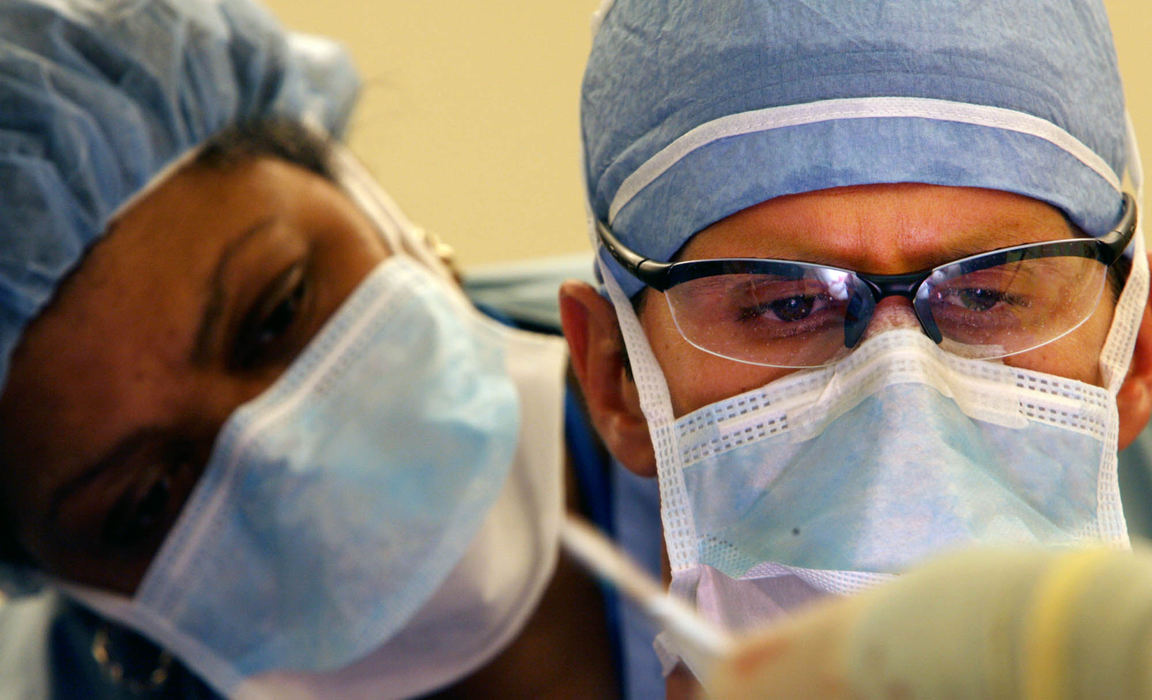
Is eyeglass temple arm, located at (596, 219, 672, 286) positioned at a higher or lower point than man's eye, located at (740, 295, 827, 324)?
higher

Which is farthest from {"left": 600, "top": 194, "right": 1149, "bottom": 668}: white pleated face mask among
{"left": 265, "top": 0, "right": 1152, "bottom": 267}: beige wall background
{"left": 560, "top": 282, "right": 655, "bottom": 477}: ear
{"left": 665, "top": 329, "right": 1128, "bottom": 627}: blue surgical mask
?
{"left": 265, "top": 0, "right": 1152, "bottom": 267}: beige wall background

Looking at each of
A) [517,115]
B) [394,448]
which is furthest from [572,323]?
[517,115]

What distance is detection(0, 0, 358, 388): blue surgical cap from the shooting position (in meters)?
1.32

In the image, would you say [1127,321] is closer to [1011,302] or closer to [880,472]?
[1011,302]

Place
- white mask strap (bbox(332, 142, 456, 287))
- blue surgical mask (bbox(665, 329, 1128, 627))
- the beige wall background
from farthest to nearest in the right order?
the beige wall background < white mask strap (bbox(332, 142, 456, 287)) < blue surgical mask (bbox(665, 329, 1128, 627))

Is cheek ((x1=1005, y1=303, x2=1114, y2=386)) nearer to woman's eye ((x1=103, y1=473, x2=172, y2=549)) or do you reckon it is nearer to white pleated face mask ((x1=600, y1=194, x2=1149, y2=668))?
white pleated face mask ((x1=600, y1=194, x2=1149, y2=668))

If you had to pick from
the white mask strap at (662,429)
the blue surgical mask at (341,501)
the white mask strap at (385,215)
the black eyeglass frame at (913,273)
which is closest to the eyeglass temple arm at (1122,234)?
the black eyeglass frame at (913,273)

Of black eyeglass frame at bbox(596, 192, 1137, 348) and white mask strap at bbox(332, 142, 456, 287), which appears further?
white mask strap at bbox(332, 142, 456, 287)

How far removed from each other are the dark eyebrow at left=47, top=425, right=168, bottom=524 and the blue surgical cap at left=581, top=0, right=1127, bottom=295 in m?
0.81

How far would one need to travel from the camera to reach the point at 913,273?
0.91 m

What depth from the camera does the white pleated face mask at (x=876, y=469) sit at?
31.9 inches

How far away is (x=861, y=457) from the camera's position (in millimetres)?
856

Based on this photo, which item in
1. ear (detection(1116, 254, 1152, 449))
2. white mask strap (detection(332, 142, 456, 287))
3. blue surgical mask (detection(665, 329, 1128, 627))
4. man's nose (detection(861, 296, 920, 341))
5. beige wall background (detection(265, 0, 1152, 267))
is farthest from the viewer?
beige wall background (detection(265, 0, 1152, 267))

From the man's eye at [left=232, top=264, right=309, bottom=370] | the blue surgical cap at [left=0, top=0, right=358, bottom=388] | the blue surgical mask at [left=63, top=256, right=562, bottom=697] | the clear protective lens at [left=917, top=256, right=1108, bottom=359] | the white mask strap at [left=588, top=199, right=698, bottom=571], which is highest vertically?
the blue surgical cap at [left=0, top=0, right=358, bottom=388]
